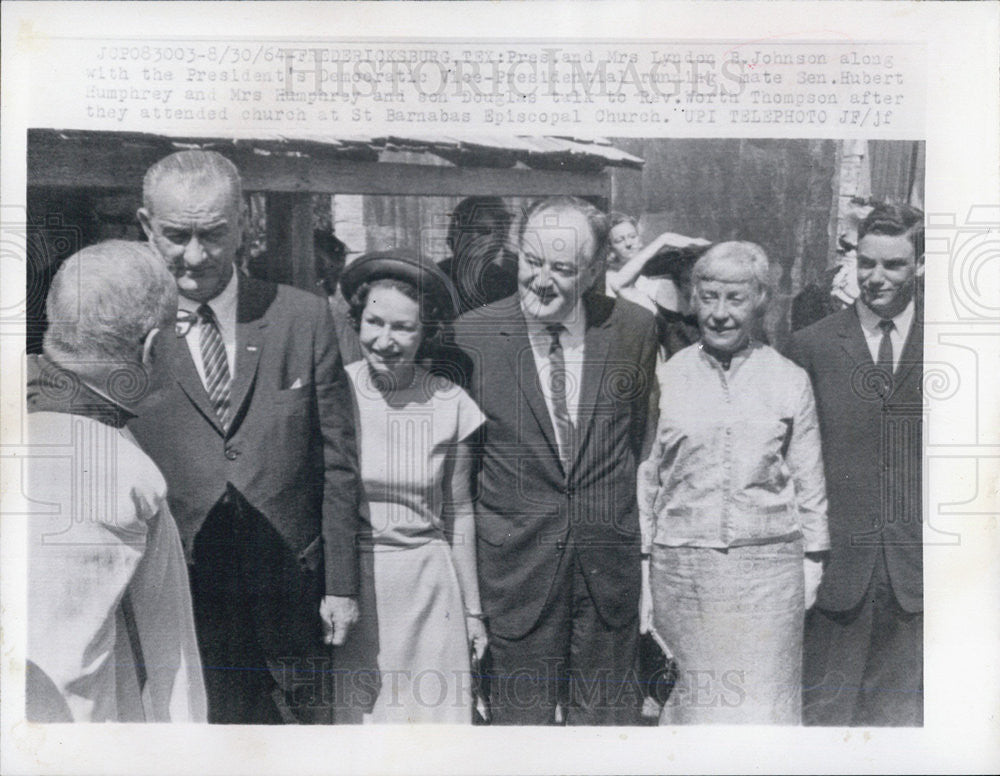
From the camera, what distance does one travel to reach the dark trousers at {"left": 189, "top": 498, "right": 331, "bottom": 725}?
3.27m

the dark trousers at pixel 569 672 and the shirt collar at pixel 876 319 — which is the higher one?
the shirt collar at pixel 876 319

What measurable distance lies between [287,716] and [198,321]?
1427 mm

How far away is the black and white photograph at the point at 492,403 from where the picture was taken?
3.28m

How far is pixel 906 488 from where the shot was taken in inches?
131

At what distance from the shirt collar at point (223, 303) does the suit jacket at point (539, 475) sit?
2.60 feet

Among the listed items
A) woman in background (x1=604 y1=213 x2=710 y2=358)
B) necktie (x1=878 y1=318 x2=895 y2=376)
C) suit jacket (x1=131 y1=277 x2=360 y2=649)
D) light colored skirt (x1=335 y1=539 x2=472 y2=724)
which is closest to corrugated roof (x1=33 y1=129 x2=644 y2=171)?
woman in background (x1=604 y1=213 x2=710 y2=358)

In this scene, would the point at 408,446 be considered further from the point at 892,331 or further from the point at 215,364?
the point at 892,331

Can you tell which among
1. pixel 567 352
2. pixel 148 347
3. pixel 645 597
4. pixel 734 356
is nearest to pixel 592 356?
pixel 567 352

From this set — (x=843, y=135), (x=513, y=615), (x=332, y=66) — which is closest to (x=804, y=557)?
(x=513, y=615)

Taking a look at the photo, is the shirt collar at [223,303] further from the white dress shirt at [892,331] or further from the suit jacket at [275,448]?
the white dress shirt at [892,331]

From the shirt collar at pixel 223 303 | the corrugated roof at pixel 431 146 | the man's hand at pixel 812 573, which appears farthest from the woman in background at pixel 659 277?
the shirt collar at pixel 223 303

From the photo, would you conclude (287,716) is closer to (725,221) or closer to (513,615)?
(513,615)

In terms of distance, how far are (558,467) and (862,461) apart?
108 centimetres

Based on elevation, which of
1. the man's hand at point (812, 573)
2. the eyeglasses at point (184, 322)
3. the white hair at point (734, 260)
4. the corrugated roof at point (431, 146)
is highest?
the corrugated roof at point (431, 146)
